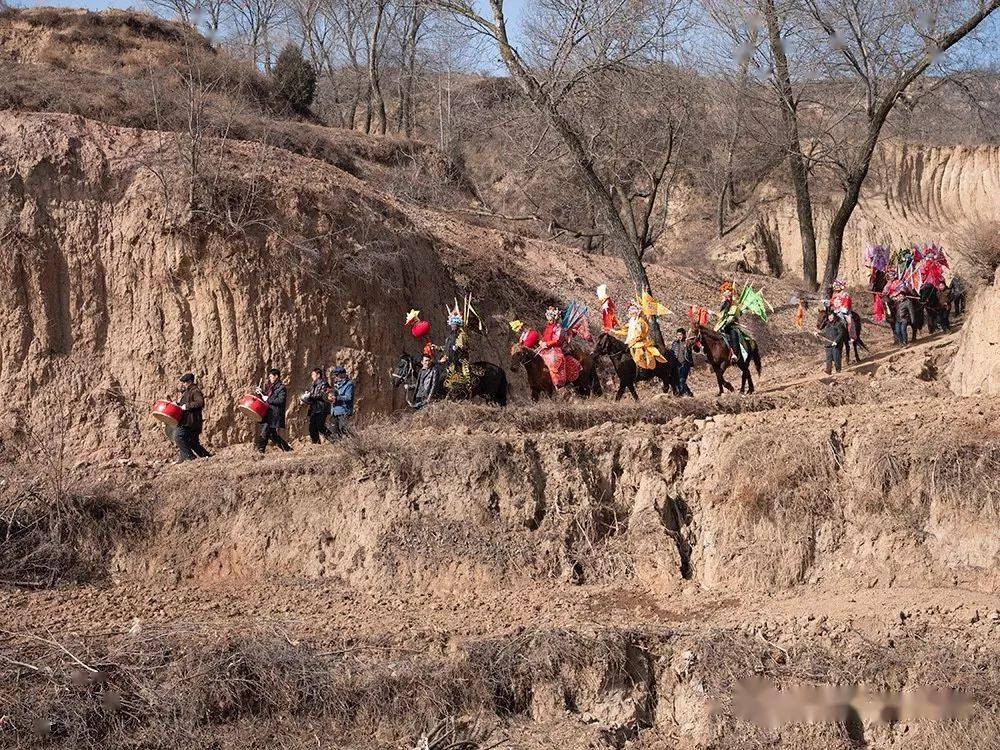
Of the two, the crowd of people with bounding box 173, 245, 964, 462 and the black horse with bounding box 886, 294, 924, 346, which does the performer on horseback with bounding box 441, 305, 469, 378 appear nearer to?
the crowd of people with bounding box 173, 245, 964, 462

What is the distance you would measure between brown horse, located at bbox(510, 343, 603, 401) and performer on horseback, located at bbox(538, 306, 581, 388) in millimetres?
137

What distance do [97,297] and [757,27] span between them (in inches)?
613

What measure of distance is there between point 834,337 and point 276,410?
11026 millimetres

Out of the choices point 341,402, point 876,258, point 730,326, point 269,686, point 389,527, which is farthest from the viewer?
point 876,258

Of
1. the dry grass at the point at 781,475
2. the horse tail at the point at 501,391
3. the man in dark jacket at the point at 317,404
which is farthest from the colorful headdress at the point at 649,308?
the dry grass at the point at 781,475

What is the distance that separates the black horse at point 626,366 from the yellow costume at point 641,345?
0.17 m

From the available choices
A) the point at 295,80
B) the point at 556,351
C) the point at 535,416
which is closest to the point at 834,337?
the point at 556,351

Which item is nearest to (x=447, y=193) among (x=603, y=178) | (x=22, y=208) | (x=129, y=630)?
(x=603, y=178)

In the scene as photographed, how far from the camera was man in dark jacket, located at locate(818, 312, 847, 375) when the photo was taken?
23016 millimetres

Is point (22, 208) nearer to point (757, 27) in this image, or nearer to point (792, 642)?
point (792, 642)

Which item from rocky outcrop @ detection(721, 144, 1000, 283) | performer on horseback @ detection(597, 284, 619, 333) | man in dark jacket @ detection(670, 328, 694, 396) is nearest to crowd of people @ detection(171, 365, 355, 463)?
performer on horseback @ detection(597, 284, 619, 333)

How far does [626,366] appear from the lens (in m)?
20.4

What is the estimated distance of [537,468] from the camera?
14805 mm

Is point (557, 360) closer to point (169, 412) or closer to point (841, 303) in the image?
point (169, 412)
